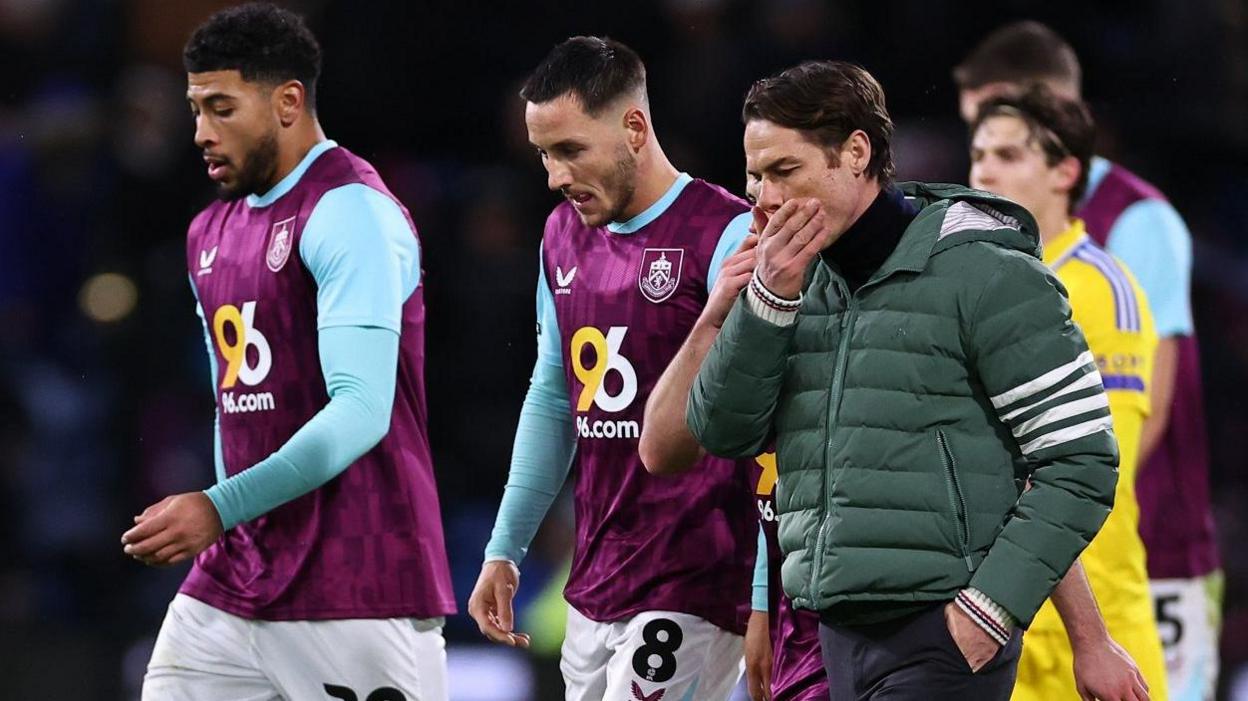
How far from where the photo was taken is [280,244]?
493 cm

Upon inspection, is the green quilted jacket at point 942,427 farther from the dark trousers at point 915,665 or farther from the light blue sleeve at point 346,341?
the light blue sleeve at point 346,341

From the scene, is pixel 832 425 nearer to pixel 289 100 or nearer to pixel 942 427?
pixel 942 427

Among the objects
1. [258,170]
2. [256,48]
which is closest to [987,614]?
[258,170]

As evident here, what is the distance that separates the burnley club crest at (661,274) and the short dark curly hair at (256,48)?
108cm

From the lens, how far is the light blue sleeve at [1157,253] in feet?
21.2

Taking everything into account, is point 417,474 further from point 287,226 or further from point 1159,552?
point 1159,552

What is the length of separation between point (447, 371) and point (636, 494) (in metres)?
4.55

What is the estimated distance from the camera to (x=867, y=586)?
142 inches

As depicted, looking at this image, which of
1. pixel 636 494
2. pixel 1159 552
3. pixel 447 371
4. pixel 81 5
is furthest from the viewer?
pixel 81 5

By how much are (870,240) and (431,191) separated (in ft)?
21.6

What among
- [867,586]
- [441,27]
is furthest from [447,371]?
[867,586]

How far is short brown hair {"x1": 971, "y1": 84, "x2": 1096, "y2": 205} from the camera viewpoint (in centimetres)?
579

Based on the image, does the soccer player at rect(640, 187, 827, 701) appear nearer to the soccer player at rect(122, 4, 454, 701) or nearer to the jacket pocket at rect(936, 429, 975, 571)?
the jacket pocket at rect(936, 429, 975, 571)

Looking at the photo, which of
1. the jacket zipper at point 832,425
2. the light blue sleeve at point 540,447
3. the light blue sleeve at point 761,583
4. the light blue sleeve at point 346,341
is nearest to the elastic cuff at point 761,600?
the light blue sleeve at point 761,583
